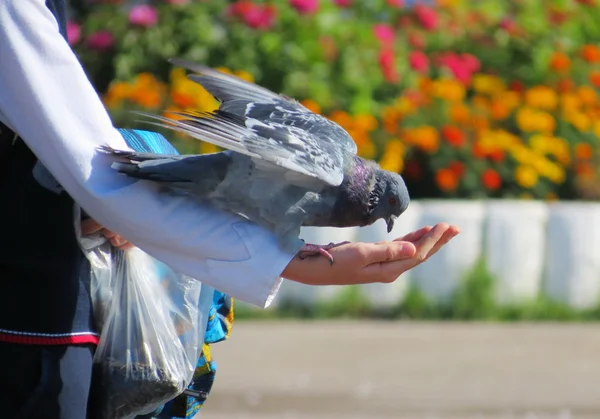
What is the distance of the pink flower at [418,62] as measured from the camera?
25.7 ft

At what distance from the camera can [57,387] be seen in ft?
5.66

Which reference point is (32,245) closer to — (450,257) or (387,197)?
(387,197)

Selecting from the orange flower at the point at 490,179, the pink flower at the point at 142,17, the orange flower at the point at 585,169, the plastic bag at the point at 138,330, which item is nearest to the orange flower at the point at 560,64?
the orange flower at the point at 585,169

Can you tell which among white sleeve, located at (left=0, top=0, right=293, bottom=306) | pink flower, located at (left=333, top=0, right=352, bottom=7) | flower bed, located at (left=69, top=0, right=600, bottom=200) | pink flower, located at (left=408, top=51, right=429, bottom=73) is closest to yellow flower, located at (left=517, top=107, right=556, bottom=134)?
flower bed, located at (left=69, top=0, right=600, bottom=200)

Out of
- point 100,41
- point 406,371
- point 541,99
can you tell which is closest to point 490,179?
point 541,99

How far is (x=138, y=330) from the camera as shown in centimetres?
189

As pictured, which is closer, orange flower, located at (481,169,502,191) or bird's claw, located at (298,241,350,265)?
bird's claw, located at (298,241,350,265)

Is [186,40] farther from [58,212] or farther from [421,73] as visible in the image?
[58,212]

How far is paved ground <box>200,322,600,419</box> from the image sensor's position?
201 inches

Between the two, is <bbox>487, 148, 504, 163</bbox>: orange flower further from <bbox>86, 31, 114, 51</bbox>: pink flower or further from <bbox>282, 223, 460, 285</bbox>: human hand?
<bbox>282, 223, 460, 285</bbox>: human hand

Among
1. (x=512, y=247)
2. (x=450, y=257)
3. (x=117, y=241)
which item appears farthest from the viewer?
(x=512, y=247)

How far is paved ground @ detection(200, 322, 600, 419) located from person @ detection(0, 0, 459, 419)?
334 cm

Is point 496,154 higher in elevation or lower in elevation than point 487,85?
lower

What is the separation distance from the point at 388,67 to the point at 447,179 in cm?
96
